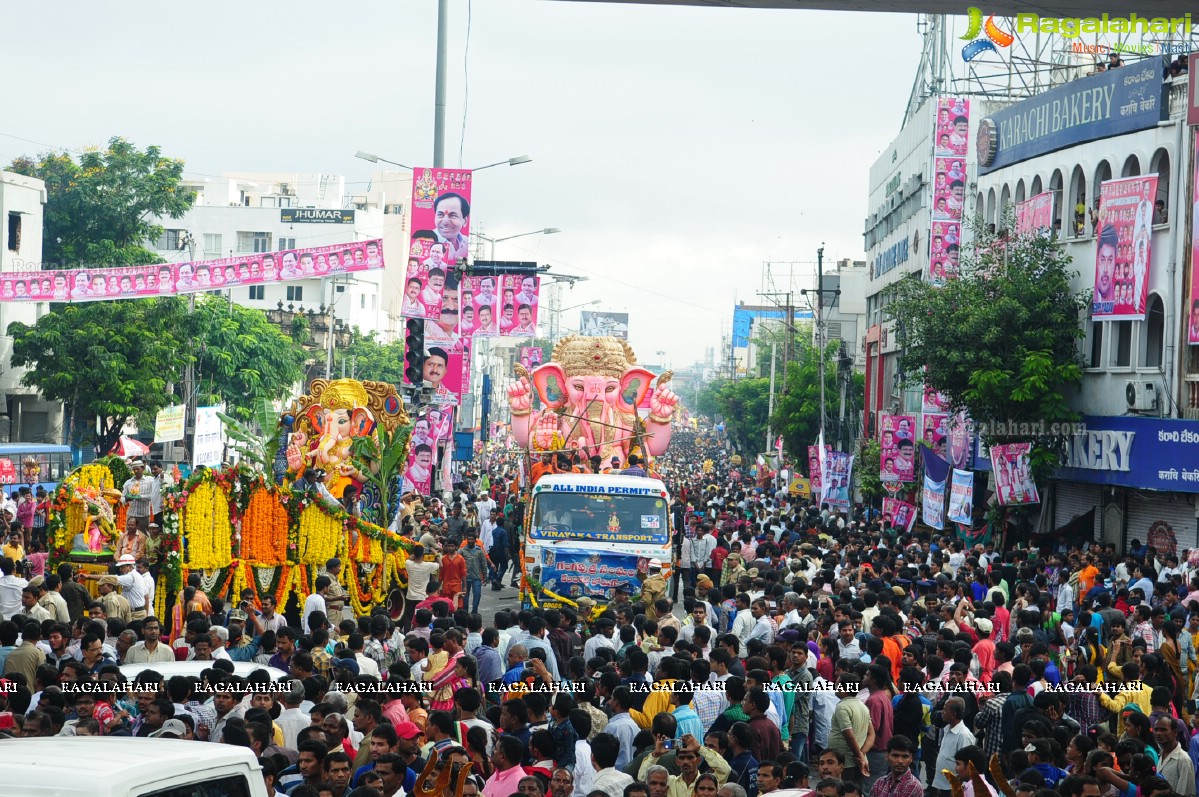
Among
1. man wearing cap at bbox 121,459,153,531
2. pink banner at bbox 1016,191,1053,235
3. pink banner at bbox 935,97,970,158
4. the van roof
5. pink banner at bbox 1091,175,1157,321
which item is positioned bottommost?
man wearing cap at bbox 121,459,153,531

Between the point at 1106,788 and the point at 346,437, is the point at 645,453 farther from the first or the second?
the point at 1106,788

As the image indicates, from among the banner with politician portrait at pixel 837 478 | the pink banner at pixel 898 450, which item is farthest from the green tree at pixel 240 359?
the pink banner at pixel 898 450

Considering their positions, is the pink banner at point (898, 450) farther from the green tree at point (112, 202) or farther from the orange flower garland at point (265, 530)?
the green tree at point (112, 202)

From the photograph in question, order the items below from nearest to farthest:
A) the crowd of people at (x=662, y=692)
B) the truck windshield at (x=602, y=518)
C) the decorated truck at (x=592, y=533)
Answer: the crowd of people at (x=662, y=692), the decorated truck at (x=592, y=533), the truck windshield at (x=602, y=518)

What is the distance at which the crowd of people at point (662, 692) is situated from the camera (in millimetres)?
8633

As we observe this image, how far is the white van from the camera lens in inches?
221

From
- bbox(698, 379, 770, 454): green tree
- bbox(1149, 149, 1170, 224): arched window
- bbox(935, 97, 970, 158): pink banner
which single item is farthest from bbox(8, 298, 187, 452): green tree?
bbox(698, 379, 770, 454): green tree

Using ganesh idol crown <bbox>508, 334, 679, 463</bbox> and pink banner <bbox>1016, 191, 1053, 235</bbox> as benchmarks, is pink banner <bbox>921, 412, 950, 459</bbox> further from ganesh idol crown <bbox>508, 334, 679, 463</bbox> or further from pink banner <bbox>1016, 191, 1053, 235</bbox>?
ganesh idol crown <bbox>508, 334, 679, 463</bbox>

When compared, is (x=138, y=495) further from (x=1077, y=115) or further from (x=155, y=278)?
(x=1077, y=115)

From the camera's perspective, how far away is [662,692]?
1017cm

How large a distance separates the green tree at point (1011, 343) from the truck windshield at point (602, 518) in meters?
9.89

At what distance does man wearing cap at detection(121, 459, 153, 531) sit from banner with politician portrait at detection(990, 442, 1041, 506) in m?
14.9

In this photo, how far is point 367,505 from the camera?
23625 mm

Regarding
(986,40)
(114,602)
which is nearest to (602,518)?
(114,602)
